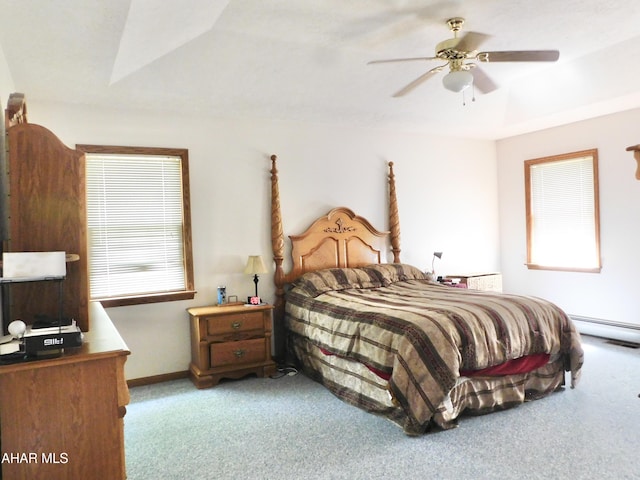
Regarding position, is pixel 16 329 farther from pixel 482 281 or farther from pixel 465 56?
pixel 482 281

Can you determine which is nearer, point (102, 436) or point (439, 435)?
point (102, 436)

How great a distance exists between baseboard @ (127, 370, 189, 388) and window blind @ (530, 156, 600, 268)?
454 cm

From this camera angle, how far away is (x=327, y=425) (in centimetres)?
312

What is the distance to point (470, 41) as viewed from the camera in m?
2.88

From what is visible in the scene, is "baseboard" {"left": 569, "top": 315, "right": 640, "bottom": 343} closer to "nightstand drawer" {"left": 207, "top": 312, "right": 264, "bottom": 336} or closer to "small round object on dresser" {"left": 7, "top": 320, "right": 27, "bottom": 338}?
"nightstand drawer" {"left": 207, "top": 312, "right": 264, "bottom": 336}

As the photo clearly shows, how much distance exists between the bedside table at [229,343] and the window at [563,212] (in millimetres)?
3760

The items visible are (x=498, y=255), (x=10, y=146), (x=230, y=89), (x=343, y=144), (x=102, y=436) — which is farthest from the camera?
(x=498, y=255)

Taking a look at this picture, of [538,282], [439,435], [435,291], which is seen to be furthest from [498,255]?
[439,435]

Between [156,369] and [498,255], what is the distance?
15.3 ft

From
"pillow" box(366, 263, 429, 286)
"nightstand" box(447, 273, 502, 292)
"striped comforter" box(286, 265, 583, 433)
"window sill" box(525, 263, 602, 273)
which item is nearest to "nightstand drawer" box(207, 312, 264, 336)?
"striped comforter" box(286, 265, 583, 433)

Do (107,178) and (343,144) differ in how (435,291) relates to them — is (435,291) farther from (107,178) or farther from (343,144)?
(107,178)

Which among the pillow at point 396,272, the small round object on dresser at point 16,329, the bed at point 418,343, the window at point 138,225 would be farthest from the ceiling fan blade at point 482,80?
the small round object on dresser at point 16,329

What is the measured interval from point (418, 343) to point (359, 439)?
71 cm

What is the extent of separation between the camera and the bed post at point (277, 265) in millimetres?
4641
